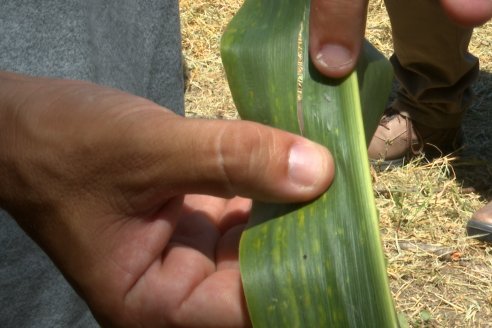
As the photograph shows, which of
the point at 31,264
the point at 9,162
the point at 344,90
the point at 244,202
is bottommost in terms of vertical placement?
the point at 31,264

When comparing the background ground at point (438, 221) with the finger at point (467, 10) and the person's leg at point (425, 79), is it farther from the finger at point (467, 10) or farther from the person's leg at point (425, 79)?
the finger at point (467, 10)

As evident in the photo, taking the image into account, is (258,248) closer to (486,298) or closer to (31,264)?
(31,264)

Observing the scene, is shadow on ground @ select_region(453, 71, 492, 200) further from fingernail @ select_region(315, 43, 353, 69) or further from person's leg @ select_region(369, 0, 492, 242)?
fingernail @ select_region(315, 43, 353, 69)

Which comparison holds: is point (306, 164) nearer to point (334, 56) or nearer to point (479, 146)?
point (334, 56)

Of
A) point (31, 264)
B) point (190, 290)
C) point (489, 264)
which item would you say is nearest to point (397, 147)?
point (489, 264)

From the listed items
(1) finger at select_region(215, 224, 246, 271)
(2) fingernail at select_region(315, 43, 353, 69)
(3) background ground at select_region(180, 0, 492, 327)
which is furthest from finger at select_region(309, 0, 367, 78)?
(3) background ground at select_region(180, 0, 492, 327)

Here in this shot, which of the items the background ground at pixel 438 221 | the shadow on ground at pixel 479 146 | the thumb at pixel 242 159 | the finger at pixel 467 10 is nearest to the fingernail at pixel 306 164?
the thumb at pixel 242 159
